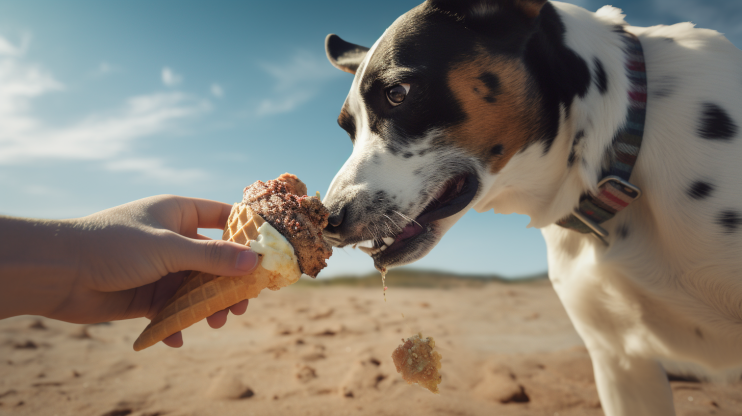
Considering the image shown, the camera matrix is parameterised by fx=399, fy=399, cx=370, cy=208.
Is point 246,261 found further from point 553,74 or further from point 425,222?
point 553,74

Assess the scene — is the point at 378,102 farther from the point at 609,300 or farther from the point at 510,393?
the point at 510,393

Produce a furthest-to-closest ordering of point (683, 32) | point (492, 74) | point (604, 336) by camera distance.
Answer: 1. point (604, 336)
2. point (683, 32)
3. point (492, 74)

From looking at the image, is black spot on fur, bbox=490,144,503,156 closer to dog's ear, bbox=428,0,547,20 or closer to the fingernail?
dog's ear, bbox=428,0,547,20

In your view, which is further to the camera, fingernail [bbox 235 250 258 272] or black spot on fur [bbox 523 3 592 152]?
black spot on fur [bbox 523 3 592 152]

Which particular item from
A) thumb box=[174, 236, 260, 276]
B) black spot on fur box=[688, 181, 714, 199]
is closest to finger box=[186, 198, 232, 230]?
thumb box=[174, 236, 260, 276]

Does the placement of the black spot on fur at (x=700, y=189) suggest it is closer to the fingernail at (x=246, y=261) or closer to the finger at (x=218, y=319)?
the fingernail at (x=246, y=261)

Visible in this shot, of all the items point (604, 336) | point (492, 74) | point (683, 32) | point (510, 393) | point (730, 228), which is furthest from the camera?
point (510, 393)

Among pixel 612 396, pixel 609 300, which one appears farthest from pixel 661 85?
pixel 612 396
